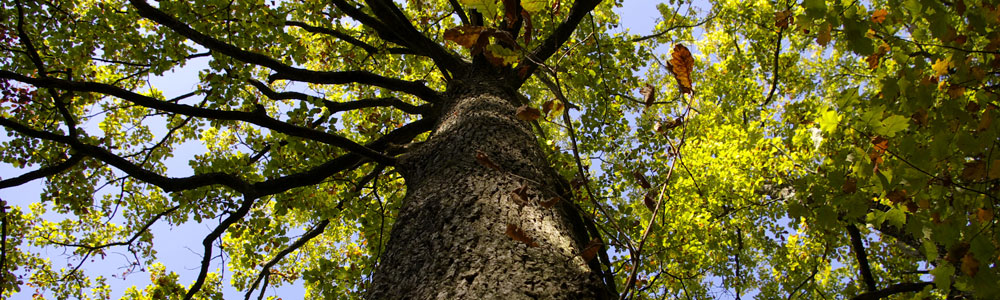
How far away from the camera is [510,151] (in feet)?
8.07

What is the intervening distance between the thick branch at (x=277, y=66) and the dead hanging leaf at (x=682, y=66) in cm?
339

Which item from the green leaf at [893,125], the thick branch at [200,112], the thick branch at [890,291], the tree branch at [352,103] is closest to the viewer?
the green leaf at [893,125]

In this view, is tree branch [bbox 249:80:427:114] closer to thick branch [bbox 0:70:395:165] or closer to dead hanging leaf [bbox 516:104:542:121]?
thick branch [bbox 0:70:395:165]

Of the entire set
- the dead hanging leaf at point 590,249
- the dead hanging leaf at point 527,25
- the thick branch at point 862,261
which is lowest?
the dead hanging leaf at point 590,249

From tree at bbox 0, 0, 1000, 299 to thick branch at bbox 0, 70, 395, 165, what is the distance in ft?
0.05

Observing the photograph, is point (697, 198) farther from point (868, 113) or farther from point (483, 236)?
point (483, 236)

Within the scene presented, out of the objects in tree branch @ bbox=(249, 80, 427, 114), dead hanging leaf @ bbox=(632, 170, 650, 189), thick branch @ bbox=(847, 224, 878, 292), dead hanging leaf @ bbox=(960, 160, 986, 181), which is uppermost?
tree branch @ bbox=(249, 80, 427, 114)

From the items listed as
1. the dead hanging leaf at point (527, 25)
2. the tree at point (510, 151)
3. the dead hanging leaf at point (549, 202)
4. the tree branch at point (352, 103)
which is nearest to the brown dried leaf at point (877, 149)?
the tree at point (510, 151)

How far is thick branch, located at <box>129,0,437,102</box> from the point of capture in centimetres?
330

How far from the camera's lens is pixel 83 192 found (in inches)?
166

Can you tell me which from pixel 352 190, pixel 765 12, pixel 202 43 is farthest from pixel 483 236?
pixel 765 12

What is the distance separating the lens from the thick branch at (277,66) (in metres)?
3.30

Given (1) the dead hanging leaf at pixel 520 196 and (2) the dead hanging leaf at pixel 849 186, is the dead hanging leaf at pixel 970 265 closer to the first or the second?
(2) the dead hanging leaf at pixel 849 186

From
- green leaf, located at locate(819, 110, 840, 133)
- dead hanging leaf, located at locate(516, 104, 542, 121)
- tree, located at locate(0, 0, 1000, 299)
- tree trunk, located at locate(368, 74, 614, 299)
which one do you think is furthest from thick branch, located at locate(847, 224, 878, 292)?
dead hanging leaf, located at locate(516, 104, 542, 121)
